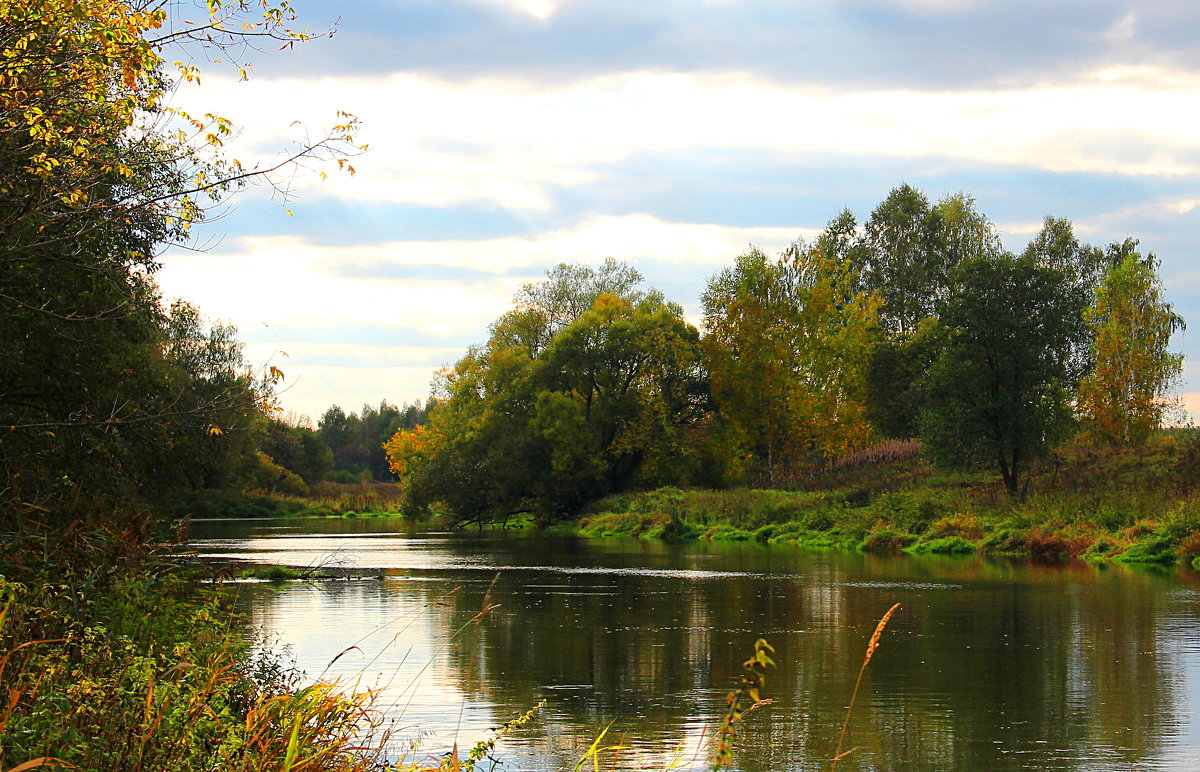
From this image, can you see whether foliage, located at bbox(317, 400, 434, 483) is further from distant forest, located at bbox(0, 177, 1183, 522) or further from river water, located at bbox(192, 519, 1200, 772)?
river water, located at bbox(192, 519, 1200, 772)

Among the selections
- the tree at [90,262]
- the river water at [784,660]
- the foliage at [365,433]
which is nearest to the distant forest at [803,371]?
the river water at [784,660]

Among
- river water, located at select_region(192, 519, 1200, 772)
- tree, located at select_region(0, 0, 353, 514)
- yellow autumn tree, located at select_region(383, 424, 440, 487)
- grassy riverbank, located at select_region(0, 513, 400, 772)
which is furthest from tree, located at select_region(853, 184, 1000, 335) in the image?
grassy riverbank, located at select_region(0, 513, 400, 772)

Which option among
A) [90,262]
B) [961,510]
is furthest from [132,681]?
[961,510]

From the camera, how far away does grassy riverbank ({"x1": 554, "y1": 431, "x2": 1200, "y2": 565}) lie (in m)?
35.3

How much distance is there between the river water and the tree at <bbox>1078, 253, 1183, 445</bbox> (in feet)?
91.7

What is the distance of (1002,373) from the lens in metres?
42.9

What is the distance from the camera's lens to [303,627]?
18.8 metres

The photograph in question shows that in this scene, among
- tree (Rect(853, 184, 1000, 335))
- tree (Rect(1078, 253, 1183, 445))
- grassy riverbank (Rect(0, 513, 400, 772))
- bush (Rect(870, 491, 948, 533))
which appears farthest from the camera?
tree (Rect(853, 184, 1000, 335))

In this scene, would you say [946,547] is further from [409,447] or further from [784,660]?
[409,447]

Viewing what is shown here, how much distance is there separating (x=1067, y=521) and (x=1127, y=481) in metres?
6.14

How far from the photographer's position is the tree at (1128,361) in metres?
57.7

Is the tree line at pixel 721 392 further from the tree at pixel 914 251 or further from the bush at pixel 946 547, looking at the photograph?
the bush at pixel 946 547

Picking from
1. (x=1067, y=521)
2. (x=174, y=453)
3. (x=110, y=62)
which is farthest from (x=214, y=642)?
(x=1067, y=521)

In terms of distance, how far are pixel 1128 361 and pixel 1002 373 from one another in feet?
64.5
